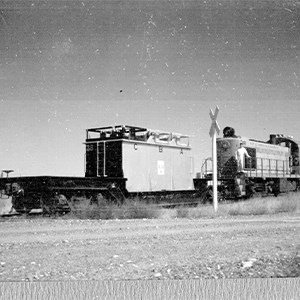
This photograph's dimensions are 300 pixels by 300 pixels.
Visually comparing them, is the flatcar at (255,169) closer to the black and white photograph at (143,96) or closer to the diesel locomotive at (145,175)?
the diesel locomotive at (145,175)

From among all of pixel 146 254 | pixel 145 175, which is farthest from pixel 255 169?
pixel 146 254

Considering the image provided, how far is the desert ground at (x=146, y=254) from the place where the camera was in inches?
146

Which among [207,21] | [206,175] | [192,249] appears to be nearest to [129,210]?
[206,175]

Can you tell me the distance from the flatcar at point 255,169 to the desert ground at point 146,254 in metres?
2.35

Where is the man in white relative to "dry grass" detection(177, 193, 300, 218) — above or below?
above

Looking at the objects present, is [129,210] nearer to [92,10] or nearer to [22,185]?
[22,185]

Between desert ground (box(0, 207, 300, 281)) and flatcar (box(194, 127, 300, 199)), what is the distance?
2348 millimetres

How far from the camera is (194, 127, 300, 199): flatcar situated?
8711 millimetres

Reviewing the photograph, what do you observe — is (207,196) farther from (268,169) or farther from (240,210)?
(268,169)

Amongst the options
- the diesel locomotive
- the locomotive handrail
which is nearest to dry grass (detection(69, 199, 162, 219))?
the diesel locomotive

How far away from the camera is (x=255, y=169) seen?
36.5ft

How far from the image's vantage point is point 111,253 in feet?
13.1

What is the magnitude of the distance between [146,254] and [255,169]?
25.3 feet

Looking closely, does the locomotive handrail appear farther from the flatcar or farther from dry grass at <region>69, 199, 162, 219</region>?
dry grass at <region>69, 199, 162, 219</region>
